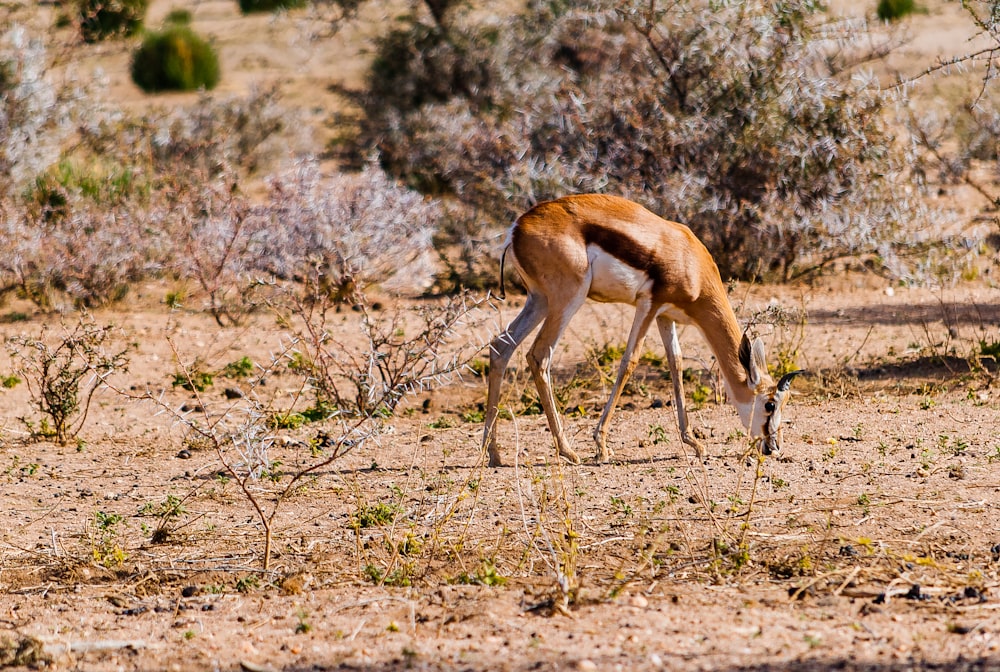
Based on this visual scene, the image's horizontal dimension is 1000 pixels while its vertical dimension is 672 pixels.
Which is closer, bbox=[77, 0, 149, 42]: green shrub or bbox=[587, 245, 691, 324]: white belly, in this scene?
bbox=[587, 245, 691, 324]: white belly

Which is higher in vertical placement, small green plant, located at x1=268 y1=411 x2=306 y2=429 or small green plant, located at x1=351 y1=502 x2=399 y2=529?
small green plant, located at x1=351 y1=502 x2=399 y2=529

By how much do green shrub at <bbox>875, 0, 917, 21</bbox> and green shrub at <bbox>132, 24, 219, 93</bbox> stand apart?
583 inches

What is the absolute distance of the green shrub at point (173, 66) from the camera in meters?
25.8

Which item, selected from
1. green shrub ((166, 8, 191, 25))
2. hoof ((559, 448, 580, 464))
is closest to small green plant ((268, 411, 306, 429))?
hoof ((559, 448, 580, 464))

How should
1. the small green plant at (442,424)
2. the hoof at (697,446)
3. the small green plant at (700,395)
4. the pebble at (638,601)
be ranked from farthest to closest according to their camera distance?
1. the small green plant at (700,395)
2. the small green plant at (442,424)
3. the hoof at (697,446)
4. the pebble at (638,601)

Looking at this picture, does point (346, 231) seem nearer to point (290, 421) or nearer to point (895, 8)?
point (290, 421)

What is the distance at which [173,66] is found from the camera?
84.8 feet

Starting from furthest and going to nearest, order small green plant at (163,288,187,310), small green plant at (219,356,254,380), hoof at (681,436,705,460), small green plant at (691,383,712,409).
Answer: small green plant at (163,288,187,310) → small green plant at (219,356,254,380) → small green plant at (691,383,712,409) → hoof at (681,436,705,460)

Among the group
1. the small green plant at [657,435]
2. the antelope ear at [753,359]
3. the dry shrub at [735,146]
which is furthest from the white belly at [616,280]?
the dry shrub at [735,146]

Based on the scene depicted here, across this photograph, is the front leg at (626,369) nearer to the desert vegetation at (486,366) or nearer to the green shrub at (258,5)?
Answer: the desert vegetation at (486,366)

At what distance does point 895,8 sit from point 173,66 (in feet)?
52.2

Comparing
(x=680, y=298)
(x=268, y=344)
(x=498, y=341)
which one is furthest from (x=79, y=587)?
(x=268, y=344)

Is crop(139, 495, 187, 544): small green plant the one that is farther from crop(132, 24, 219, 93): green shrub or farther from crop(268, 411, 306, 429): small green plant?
crop(132, 24, 219, 93): green shrub

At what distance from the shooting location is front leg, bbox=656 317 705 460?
23.1ft
